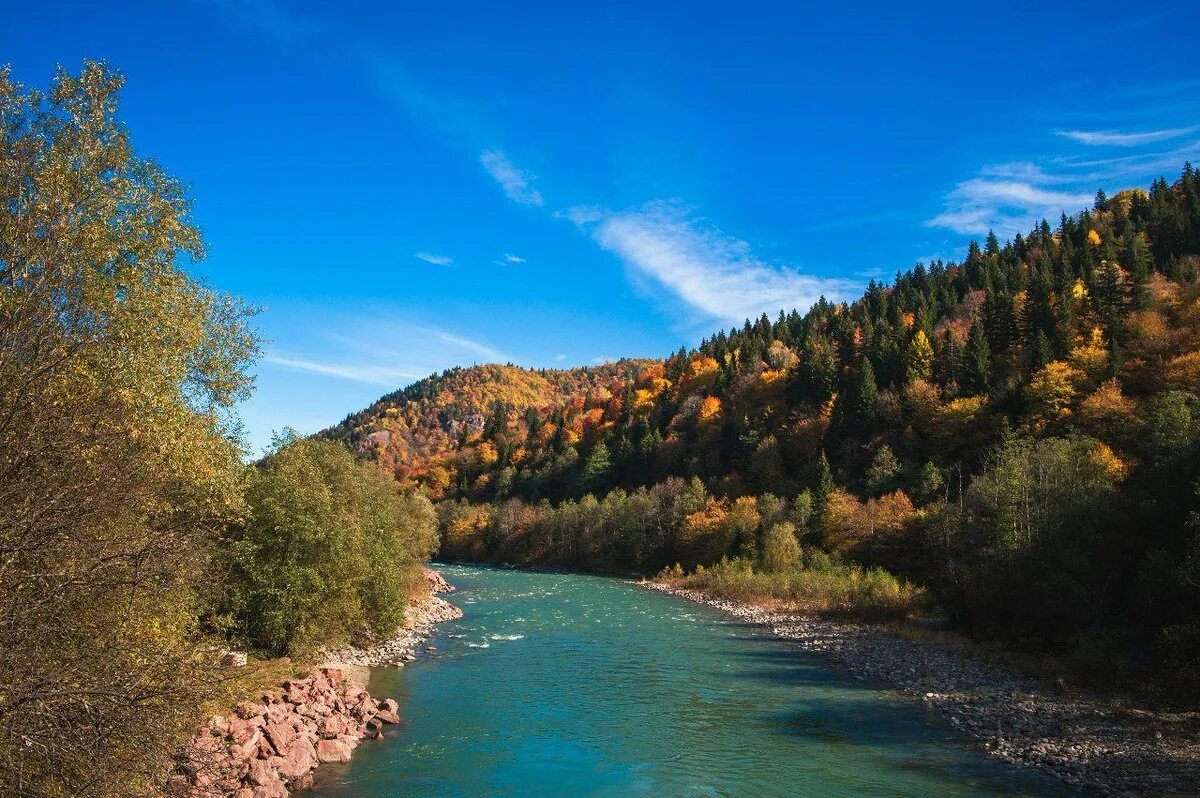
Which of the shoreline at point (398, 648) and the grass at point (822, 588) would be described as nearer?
the shoreline at point (398, 648)

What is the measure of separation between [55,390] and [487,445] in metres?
148

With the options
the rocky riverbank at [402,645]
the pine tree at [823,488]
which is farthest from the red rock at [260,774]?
the pine tree at [823,488]

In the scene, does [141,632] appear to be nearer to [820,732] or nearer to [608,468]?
[820,732]

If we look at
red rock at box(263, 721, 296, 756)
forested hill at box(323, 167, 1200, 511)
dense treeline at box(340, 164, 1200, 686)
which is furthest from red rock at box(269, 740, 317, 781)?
forested hill at box(323, 167, 1200, 511)

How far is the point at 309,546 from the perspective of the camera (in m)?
23.6

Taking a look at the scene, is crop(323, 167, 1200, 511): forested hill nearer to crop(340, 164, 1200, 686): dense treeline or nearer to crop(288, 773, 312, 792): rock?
crop(340, 164, 1200, 686): dense treeline

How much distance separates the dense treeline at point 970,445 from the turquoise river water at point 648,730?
9266 mm

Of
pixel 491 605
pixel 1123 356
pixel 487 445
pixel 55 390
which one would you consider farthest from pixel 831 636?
pixel 487 445

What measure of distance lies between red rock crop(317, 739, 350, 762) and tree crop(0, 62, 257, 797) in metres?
5.98

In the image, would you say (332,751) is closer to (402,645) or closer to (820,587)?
(402,645)

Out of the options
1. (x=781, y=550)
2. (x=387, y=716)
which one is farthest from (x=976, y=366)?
(x=387, y=716)

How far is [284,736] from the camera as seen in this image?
15.1 m

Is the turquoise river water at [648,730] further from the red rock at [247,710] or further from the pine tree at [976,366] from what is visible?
the pine tree at [976,366]

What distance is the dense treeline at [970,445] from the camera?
2555 cm
